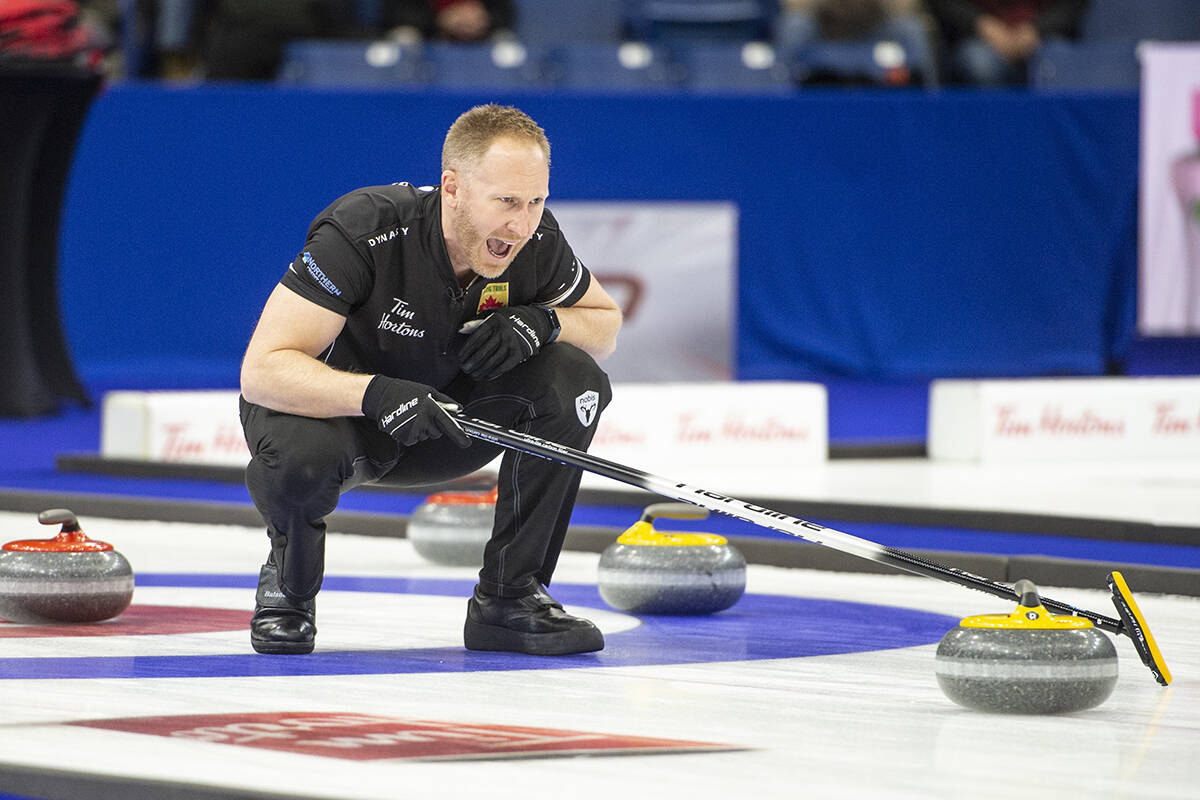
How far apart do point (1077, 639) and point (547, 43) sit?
855 centimetres

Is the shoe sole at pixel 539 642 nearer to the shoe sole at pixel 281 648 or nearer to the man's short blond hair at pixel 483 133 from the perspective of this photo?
the shoe sole at pixel 281 648

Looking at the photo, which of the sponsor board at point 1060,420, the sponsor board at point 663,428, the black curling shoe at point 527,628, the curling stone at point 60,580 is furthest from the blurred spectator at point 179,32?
the black curling shoe at point 527,628

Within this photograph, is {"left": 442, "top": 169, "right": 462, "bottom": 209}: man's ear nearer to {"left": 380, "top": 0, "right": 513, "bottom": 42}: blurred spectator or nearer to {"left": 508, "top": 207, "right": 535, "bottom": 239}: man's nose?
{"left": 508, "top": 207, "right": 535, "bottom": 239}: man's nose

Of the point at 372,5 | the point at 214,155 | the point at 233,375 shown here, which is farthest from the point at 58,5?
the point at 372,5

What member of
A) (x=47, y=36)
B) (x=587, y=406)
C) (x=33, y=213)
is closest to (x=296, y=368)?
(x=587, y=406)

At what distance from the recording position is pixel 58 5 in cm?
802

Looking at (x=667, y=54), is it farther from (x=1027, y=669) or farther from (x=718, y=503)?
(x=1027, y=669)

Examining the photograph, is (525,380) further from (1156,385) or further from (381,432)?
(1156,385)

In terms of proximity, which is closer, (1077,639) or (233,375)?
(1077,639)

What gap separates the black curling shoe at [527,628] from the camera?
3.82 m

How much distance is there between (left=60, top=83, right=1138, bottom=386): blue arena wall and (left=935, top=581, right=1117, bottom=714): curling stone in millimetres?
6795

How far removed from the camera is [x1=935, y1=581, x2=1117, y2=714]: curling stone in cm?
312

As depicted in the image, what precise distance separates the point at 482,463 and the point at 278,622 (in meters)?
0.59

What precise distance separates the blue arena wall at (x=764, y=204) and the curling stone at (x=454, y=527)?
15.1ft
